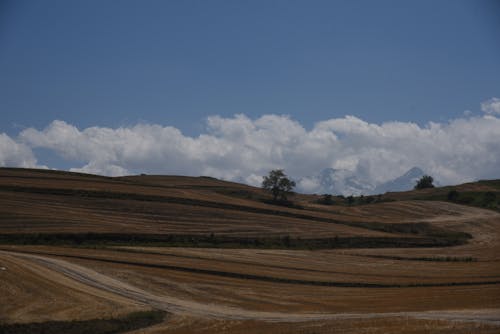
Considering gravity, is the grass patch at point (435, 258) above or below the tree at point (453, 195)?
below

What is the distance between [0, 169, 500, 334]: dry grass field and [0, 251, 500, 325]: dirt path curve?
0.12m

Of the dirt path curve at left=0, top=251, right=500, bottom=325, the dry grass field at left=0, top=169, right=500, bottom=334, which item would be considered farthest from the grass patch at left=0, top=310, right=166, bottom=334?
the dirt path curve at left=0, top=251, right=500, bottom=325

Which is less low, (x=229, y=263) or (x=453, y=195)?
(x=453, y=195)

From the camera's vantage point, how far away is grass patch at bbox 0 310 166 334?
89.2 ft

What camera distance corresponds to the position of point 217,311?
109 feet

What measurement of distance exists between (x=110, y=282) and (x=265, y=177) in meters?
79.2

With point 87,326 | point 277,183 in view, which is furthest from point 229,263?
point 277,183

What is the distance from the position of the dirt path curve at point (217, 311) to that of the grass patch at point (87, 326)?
3044 millimetres

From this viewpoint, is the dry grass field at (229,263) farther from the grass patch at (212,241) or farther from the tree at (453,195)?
the tree at (453,195)

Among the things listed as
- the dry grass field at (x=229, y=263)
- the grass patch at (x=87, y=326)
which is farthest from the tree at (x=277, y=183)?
the grass patch at (x=87, y=326)

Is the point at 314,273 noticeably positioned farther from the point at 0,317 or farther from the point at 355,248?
the point at 0,317

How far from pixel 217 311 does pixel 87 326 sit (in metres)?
8.07

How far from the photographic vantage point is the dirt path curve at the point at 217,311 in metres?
30.4

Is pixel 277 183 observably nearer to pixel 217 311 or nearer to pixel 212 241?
pixel 212 241
